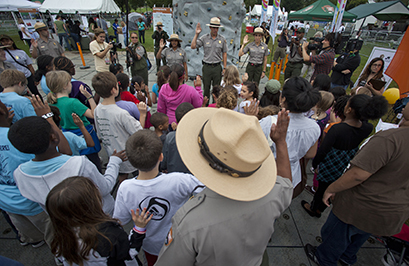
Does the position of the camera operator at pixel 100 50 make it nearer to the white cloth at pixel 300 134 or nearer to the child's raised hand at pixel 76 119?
the child's raised hand at pixel 76 119

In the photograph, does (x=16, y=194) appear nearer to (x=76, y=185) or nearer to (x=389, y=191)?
(x=76, y=185)

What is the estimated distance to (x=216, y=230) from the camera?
0.96 m

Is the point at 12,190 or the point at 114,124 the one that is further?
the point at 114,124

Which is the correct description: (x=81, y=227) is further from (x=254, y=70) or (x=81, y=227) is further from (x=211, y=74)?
(x=254, y=70)

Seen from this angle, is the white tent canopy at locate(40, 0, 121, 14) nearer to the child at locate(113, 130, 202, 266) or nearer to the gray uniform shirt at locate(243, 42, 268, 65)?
the gray uniform shirt at locate(243, 42, 268, 65)

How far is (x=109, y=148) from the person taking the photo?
271 centimetres

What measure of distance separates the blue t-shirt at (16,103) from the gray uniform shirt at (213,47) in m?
4.55

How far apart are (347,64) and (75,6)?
1792 centimetres

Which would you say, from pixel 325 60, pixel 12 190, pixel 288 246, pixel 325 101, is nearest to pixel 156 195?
pixel 12 190

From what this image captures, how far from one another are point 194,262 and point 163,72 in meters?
3.80

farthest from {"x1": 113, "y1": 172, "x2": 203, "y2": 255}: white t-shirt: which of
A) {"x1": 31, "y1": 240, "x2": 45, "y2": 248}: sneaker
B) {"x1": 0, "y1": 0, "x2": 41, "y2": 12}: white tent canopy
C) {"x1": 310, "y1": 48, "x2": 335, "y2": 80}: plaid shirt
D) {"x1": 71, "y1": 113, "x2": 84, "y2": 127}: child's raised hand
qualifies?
{"x1": 0, "y1": 0, "x2": 41, "y2": 12}: white tent canopy

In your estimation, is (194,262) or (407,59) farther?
(407,59)

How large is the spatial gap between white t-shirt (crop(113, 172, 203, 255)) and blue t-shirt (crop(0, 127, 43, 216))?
1.09 m

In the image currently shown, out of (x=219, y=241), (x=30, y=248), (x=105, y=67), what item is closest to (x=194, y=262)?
(x=219, y=241)
